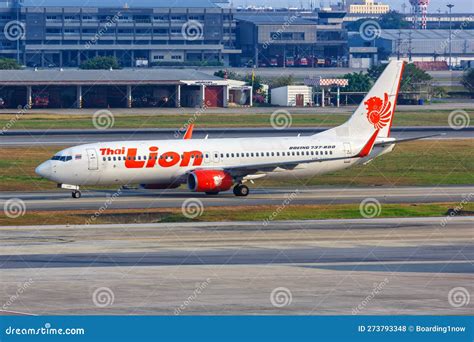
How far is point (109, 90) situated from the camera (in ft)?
539

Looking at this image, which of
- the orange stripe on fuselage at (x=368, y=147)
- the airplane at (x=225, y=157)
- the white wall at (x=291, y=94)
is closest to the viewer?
the airplane at (x=225, y=157)

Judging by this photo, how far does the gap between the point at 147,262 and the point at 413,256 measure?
10838 mm

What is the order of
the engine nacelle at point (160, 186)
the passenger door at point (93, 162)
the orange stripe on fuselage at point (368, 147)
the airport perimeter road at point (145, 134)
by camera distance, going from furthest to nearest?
the airport perimeter road at point (145, 134) < the engine nacelle at point (160, 186) < the orange stripe on fuselage at point (368, 147) < the passenger door at point (93, 162)

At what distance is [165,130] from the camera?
11456cm

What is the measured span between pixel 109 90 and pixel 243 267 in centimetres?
12531

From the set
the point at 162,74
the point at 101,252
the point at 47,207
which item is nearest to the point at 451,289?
the point at 101,252

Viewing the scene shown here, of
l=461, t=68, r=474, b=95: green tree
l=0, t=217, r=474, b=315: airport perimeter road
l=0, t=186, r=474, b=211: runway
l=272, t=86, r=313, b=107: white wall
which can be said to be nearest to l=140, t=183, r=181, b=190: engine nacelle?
l=0, t=186, r=474, b=211: runway

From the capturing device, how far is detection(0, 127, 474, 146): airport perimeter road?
102500 millimetres

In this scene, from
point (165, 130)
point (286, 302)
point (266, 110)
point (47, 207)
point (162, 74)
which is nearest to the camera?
point (286, 302)

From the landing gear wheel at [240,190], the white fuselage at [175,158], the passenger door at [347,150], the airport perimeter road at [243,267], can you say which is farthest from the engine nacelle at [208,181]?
the airport perimeter road at [243,267]

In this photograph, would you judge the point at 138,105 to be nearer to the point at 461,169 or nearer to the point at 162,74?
the point at 162,74

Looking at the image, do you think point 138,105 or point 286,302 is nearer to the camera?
point 286,302

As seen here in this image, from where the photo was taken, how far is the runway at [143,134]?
4031 inches

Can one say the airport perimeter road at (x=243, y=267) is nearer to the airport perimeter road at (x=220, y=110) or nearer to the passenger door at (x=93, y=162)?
the passenger door at (x=93, y=162)
